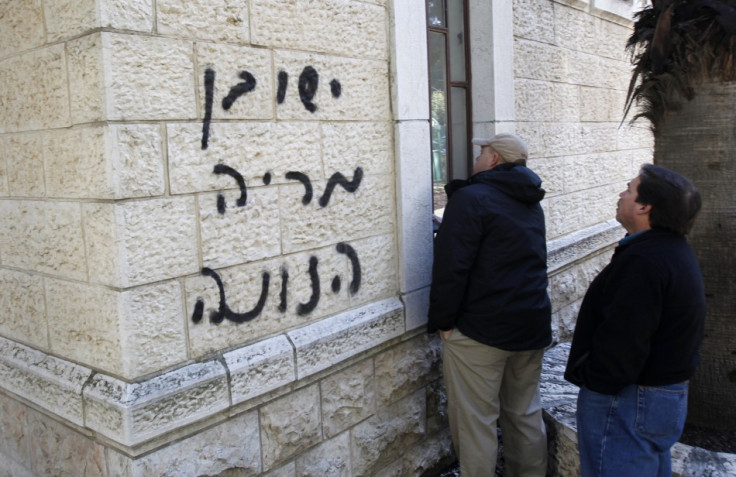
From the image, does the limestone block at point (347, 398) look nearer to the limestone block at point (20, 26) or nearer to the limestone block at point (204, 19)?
the limestone block at point (204, 19)

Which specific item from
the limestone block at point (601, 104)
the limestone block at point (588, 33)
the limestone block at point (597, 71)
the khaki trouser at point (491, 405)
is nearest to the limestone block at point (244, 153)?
the khaki trouser at point (491, 405)

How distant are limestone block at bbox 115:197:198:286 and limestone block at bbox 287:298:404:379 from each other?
717 mm

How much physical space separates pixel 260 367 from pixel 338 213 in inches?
35.8

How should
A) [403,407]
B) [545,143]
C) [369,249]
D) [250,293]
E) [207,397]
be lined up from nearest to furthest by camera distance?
[207,397] < [250,293] < [369,249] < [403,407] < [545,143]

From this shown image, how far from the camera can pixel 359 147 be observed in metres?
3.40

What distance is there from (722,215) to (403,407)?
223 centimetres

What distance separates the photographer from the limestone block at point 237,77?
8.62 ft

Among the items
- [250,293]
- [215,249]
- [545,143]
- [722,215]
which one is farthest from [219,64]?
[545,143]

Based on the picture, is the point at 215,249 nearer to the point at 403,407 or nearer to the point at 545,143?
the point at 403,407

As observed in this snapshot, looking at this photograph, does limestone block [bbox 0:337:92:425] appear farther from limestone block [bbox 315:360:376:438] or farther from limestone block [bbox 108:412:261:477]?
limestone block [bbox 315:360:376:438]

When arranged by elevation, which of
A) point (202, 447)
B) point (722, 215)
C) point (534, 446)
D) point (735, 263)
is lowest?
point (534, 446)

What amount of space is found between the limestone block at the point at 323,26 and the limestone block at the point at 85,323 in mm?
1301

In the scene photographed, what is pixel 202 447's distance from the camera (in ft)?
8.72

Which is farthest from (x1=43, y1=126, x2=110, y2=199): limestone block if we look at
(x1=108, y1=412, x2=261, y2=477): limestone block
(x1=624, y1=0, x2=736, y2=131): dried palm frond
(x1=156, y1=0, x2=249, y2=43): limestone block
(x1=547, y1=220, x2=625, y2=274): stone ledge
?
(x1=547, y1=220, x2=625, y2=274): stone ledge
